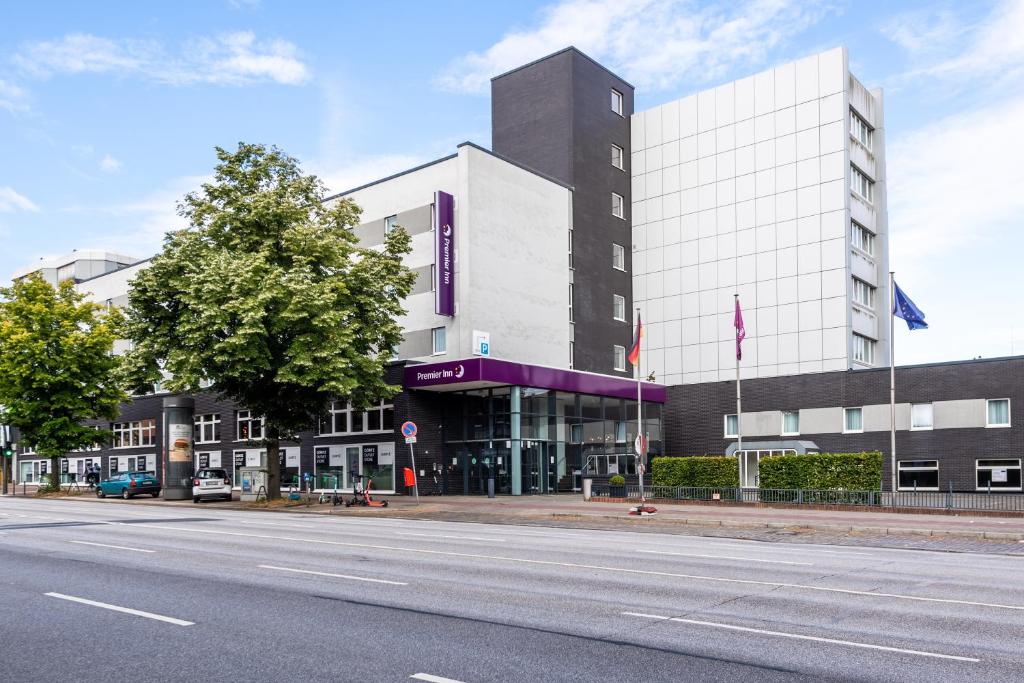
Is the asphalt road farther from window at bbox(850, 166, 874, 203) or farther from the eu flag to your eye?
→ window at bbox(850, 166, 874, 203)

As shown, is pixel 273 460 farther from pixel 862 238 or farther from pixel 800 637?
pixel 862 238

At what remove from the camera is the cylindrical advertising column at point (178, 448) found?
43.7 metres

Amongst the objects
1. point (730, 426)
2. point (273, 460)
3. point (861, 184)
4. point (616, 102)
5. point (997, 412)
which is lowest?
point (273, 460)

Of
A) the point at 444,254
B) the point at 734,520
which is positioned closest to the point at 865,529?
the point at 734,520

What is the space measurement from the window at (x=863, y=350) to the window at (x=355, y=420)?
27.4 m

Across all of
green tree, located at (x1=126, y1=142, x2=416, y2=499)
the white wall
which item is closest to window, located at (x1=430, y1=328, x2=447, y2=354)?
the white wall

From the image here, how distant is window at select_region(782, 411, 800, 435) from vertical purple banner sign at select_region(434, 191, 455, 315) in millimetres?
20154

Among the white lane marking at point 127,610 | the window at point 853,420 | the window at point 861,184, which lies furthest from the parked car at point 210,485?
the window at point 861,184

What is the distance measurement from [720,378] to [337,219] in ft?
93.7

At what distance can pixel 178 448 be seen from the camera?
4372cm

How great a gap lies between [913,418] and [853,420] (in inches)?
123

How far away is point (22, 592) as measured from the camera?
12.5m

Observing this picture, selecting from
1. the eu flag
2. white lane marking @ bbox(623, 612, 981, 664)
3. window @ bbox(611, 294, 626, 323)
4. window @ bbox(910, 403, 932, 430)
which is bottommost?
white lane marking @ bbox(623, 612, 981, 664)

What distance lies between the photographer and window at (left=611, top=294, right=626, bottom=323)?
58562mm
